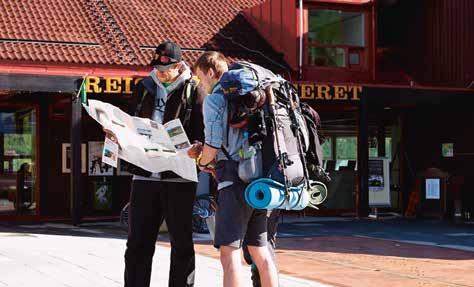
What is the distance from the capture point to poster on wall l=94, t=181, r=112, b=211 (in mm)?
16828

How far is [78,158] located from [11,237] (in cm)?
284

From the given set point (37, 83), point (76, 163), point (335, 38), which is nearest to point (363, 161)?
point (335, 38)

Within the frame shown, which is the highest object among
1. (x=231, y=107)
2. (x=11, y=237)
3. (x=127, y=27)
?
(x=127, y=27)

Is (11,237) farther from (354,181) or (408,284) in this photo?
(354,181)

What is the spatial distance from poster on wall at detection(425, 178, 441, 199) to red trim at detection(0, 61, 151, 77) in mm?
6783

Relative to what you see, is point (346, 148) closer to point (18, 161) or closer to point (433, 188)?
point (433, 188)

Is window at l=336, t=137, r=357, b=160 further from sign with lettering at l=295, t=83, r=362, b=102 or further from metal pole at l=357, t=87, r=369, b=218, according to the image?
sign with lettering at l=295, t=83, r=362, b=102

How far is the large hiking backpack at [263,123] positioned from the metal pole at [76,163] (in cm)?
1021

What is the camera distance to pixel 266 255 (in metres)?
4.63

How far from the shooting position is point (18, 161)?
16297mm

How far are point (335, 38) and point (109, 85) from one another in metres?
6.14

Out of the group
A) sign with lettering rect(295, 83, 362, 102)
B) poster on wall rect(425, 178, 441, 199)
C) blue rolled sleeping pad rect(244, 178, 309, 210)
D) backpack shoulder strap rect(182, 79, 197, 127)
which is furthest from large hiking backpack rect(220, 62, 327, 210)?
poster on wall rect(425, 178, 441, 199)

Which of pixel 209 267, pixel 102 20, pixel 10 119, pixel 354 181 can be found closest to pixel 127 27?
pixel 102 20

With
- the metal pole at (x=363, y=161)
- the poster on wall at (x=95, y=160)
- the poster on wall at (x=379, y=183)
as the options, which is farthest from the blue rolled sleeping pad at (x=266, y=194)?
the poster on wall at (x=95, y=160)
